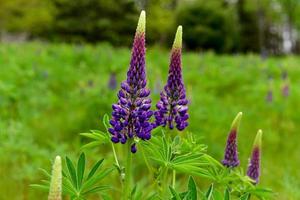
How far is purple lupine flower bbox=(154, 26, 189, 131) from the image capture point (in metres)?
1.48

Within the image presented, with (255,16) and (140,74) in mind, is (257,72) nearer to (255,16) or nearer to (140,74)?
(140,74)

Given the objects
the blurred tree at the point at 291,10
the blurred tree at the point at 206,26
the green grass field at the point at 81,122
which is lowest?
the green grass field at the point at 81,122

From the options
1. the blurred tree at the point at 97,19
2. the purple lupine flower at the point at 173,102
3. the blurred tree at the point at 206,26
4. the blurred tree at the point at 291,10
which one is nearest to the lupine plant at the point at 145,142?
the purple lupine flower at the point at 173,102

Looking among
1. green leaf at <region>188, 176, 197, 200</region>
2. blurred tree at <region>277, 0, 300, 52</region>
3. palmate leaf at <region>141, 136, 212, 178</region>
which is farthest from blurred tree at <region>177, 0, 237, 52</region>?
green leaf at <region>188, 176, 197, 200</region>

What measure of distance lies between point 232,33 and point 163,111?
2670cm

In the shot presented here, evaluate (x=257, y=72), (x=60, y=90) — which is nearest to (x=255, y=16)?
(x=257, y=72)

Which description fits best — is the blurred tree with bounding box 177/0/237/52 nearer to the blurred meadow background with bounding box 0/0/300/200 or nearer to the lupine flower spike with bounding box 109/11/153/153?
the blurred meadow background with bounding box 0/0/300/200

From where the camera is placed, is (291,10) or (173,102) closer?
(173,102)

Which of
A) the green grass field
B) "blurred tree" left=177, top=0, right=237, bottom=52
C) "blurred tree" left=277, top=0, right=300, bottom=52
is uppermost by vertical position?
"blurred tree" left=277, top=0, right=300, bottom=52

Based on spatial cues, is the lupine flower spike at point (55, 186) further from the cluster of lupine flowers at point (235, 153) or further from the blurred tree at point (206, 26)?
the blurred tree at point (206, 26)

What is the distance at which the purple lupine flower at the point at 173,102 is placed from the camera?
1.48 metres

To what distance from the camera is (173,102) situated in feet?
5.05

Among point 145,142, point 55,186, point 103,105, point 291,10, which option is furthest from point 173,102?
point 291,10

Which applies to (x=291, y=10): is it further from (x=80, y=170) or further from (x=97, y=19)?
(x=80, y=170)
